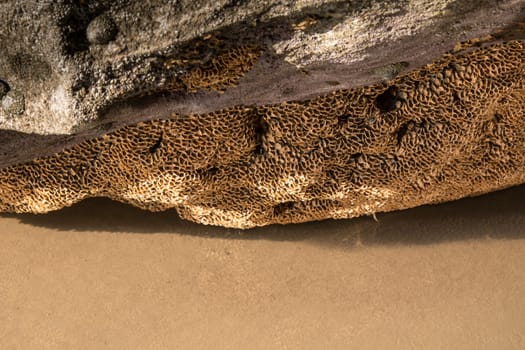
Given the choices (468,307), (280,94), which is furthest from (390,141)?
(468,307)

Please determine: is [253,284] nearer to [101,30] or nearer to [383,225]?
[383,225]

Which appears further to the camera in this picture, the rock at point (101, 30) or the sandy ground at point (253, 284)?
the sandy ground at point (253, 284)

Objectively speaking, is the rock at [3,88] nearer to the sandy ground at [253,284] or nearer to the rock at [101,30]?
the rock at [101,30]

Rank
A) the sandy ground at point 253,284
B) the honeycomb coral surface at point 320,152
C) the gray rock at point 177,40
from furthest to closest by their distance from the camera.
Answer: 1. the sandy ground at point 253,284
2. the honeycomb coral surface at point 320,152
3. the gray rock at point 177,40

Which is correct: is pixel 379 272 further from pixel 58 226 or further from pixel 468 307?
pixel 58 226

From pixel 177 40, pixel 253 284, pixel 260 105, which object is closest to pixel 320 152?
pixel 260 105

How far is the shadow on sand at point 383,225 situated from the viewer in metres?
1.71

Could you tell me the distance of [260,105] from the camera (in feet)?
3.75

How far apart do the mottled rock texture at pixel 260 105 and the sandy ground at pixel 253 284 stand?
19 cm

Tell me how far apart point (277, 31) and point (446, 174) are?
0.68 m

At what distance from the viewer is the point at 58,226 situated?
1.69 m

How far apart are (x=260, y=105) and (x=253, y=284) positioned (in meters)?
0.72

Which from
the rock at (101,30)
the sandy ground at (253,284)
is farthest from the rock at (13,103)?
the sandy ground at (253,284)

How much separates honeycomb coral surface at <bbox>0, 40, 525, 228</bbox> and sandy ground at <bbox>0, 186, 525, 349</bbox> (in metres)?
0.23
